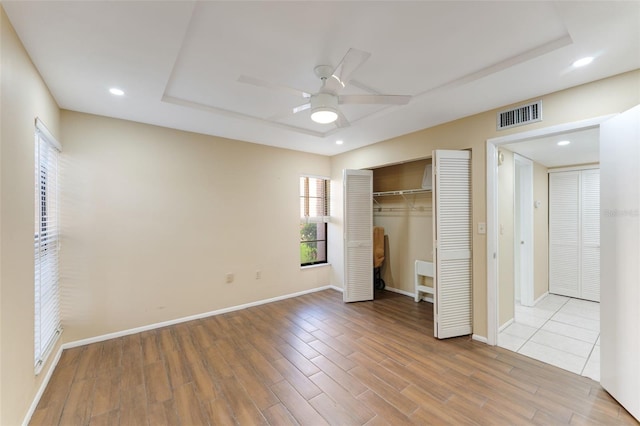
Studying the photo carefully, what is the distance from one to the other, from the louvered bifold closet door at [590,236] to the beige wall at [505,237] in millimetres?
1978

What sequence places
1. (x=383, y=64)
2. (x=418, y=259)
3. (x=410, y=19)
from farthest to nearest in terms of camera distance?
(x=418, y=259), (x=383, y=64), (x=410, y=19)

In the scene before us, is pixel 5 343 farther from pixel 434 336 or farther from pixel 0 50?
pixel 434 336

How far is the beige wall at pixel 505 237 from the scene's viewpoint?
3201mm

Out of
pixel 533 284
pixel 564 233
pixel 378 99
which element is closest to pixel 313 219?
pixel 378 99

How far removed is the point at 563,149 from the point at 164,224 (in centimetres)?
544

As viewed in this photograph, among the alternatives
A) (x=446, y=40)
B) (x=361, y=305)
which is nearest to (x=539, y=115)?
(x=446, y=40)

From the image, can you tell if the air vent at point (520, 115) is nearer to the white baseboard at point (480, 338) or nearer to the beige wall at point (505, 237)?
the beige wall at point (505, 237)

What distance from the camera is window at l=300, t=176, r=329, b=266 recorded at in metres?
4.92

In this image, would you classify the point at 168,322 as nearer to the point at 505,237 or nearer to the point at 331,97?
the point at 331,97

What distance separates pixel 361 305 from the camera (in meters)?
4.17

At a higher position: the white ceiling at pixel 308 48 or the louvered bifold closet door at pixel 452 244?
the white ceiling at pixel 308 48

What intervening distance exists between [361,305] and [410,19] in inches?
146

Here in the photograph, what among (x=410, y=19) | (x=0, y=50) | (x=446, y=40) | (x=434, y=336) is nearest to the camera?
(x=0, y=50)

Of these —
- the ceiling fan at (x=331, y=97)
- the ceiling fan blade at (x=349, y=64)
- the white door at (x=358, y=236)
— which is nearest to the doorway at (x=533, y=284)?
the ceiling fan at (x=331, y=97)
